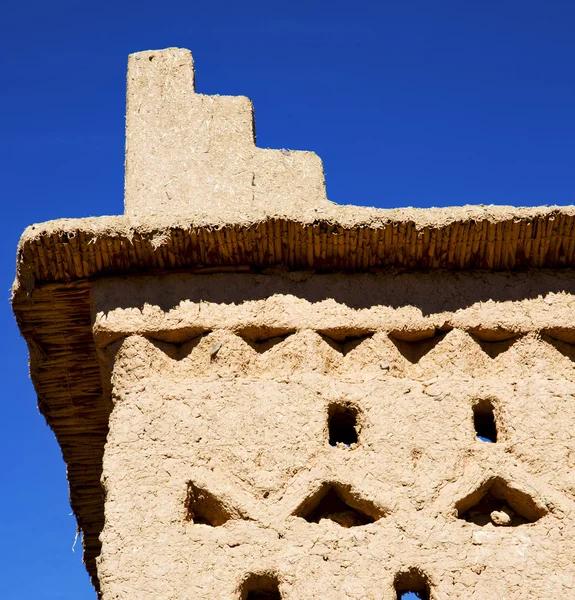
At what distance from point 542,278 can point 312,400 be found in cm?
124

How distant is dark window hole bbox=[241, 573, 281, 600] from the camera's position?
4.46 metres

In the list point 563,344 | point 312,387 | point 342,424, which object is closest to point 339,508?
point 342,424

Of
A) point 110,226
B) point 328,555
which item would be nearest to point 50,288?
point 110,226

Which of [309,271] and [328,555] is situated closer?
[328,555]

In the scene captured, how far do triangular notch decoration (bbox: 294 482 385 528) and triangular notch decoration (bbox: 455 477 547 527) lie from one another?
0.35 meters

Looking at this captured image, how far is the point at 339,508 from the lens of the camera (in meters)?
4.76

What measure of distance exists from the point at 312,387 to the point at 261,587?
884mm

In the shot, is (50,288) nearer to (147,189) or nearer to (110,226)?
(110,226)

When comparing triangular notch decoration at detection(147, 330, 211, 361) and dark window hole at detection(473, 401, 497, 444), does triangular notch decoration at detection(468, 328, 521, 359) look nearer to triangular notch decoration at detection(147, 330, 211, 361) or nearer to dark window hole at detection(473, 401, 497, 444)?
dark window hole at detection(473, 401, 497, 444)

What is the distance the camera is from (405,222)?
524cm

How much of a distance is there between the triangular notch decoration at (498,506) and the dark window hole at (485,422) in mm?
234

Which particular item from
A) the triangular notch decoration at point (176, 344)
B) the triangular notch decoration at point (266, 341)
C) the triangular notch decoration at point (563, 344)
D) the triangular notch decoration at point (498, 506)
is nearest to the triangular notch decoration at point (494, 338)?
the triangular notch decoration at point (563, 344)

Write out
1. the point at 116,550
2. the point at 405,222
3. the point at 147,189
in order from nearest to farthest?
the point at 116,550
the point at 405,222
the point at 147,189

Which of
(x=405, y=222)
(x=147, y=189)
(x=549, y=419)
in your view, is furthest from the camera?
(x=147, y=189)
